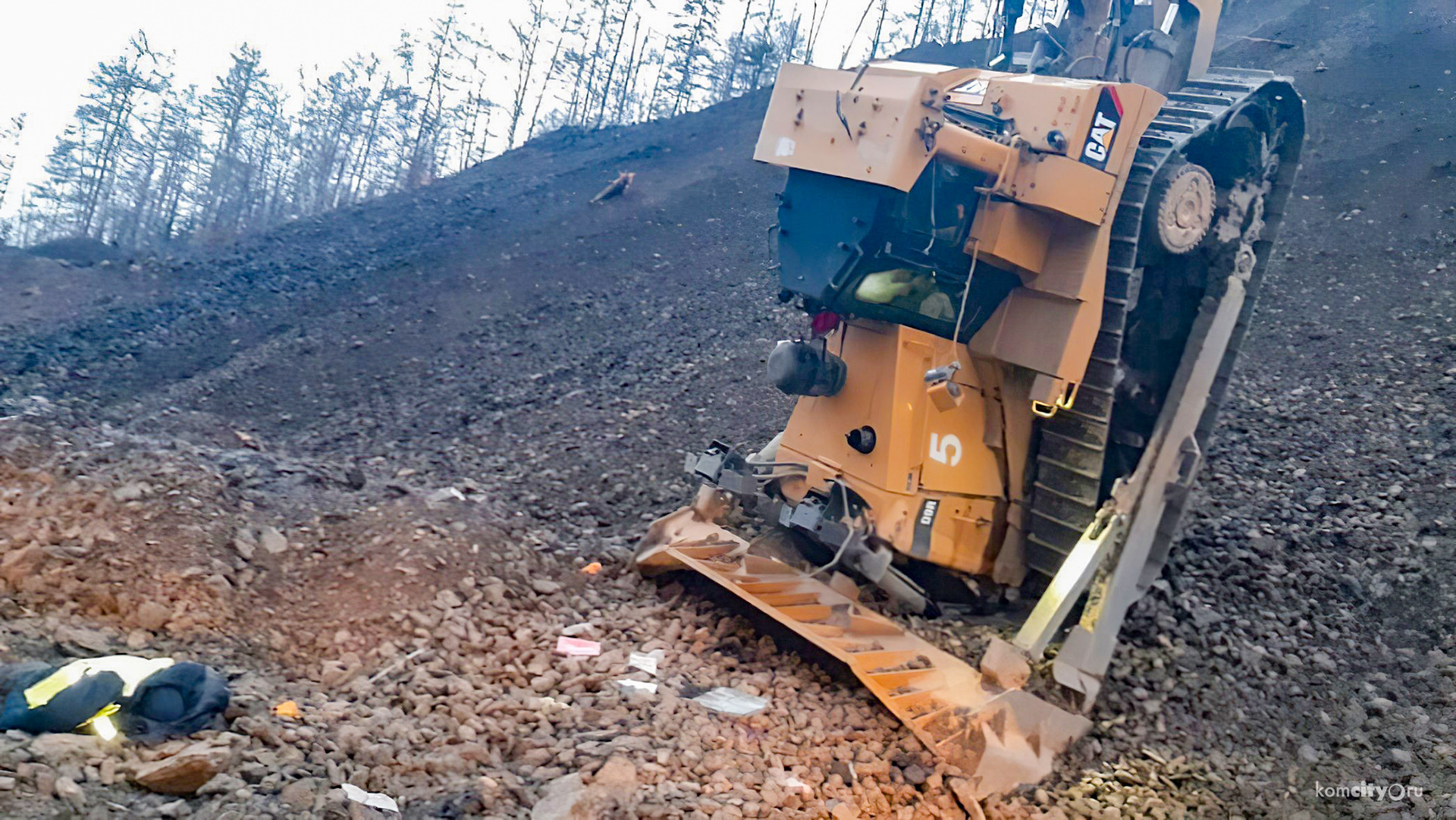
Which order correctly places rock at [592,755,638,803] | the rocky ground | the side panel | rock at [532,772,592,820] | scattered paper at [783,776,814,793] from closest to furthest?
rock at [532,772,592,820]
rock at [592,755,638,803]
the rocky ground
scattered paper at [783,776,814,793]
the side panel

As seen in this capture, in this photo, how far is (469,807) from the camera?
131 inches

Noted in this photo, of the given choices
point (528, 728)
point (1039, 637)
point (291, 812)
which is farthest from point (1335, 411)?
point (291, 812)

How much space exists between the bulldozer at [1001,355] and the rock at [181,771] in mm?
2524

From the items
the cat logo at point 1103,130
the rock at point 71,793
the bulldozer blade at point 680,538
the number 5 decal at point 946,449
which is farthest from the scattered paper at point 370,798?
the cat logo at point 1103,130

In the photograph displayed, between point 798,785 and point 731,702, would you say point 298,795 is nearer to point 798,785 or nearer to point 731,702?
point 798,785

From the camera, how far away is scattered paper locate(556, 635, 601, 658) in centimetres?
479

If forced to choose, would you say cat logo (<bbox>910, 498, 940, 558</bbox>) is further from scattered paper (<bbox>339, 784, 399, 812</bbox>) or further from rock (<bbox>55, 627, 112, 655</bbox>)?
rock (<bbox>55, 627, 112, 655</bbox>)

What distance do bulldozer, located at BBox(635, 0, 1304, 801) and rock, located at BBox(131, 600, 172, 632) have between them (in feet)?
8.18

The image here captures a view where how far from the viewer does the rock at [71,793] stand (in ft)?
9.07

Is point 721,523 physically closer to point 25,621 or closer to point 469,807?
point 469,807

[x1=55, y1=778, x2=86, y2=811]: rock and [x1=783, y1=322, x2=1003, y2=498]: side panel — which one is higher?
[x1=783, y1=322, x2=1003, y2=498]: side panel

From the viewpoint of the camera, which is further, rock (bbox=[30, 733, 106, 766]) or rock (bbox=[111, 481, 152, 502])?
rock (bbox=[111, 481, 152, 502])

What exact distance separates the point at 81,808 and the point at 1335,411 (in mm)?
8661

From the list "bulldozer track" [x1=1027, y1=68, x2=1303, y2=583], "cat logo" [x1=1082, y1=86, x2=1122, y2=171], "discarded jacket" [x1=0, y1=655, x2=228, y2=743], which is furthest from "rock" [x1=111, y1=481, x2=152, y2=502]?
"cat logo" [x1=1082, y1=86, x2=1122, y2=171]
